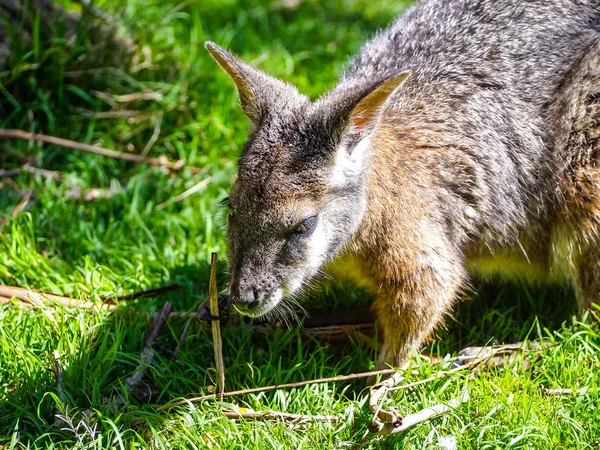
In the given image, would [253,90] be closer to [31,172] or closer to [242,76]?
[242,76]

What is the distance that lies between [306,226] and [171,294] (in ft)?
3.86

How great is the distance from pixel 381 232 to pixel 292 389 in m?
0.80

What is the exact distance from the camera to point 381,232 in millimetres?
3762

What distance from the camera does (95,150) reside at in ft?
16.9

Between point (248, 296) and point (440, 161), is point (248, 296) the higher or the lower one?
the lower one

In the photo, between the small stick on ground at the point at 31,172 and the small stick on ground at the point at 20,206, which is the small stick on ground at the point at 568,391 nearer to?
the small stick on ground at the point at 20,206

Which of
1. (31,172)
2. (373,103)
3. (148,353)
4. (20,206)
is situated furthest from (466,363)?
(31,172)

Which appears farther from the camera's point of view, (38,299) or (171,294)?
(171,294)

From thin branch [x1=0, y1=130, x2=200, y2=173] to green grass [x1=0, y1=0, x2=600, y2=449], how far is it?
62 millimetres

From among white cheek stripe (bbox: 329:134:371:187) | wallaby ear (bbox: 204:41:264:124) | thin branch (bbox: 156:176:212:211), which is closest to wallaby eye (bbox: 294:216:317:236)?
white cheek stripe (bbox: 329:134:371:187)

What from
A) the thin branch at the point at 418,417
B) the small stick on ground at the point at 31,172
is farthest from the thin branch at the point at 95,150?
the thin branch at the point at 418,417

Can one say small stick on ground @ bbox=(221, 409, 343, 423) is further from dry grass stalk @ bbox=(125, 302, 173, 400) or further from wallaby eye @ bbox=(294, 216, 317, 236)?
wallaby eye @ bbox=(294, 216, 317, 236)

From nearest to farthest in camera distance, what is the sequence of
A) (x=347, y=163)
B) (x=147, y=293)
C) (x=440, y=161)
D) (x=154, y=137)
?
(x=347, y=163)
(x=440, y=161)
(x=147, y=293)
(x=154, y=137)

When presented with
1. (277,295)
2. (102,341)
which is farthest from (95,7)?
(277,295)
